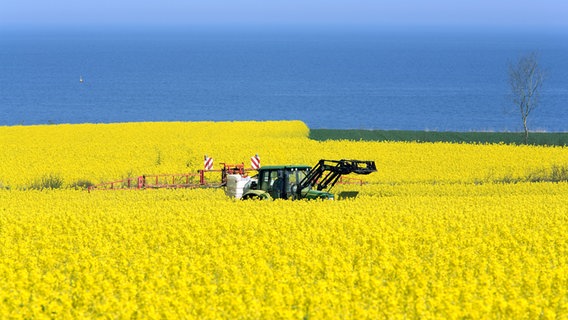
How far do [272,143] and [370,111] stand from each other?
9971cm

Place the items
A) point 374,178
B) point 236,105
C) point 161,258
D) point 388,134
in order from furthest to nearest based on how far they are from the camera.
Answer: point 236,105
point 388,134
point 374,178
point 161,258

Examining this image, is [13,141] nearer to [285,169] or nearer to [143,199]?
[143,199]

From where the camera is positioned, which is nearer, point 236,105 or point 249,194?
point 249,194

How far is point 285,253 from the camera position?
21531mm

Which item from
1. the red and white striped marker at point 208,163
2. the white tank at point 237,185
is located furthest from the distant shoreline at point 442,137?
the white tank at point 237,185

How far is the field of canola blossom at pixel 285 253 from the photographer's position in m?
16.4

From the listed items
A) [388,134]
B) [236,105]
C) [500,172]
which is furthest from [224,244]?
[236,105]

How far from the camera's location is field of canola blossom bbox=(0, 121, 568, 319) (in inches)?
645

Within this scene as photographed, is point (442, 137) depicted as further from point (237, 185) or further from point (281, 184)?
point (281, 184)

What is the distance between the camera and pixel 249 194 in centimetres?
3391

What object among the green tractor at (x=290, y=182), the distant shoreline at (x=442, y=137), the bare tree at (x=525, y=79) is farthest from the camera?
the bare tree at (x=525, y=79)

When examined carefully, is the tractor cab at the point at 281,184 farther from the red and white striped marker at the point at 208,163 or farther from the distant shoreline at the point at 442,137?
the distant shoreline at the point at 442,137

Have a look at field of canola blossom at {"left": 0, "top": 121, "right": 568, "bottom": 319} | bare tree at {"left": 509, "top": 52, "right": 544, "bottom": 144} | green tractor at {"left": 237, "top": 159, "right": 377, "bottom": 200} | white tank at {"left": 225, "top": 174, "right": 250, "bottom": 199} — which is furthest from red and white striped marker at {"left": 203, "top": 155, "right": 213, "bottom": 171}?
bare tree at {"left": 509, "top": 52, "right": 544, "bottom": 144}

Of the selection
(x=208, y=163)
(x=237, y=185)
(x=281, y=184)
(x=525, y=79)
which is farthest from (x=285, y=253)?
(x=525, y=79)
